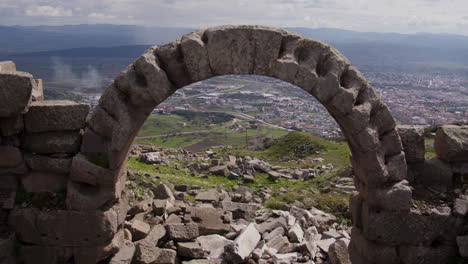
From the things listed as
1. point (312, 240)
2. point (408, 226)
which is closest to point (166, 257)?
point (312, 240)

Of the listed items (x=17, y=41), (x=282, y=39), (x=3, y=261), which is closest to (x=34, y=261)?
(x=3, y=261)

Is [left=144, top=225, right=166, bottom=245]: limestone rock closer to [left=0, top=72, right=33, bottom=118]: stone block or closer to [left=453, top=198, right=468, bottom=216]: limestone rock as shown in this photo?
[left=0, top=72, right=33, bottom=118]: stone block

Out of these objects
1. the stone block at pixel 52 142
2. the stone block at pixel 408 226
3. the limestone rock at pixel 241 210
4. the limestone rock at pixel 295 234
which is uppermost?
the stone block at pixel 52 142

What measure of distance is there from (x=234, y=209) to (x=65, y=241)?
4969mm

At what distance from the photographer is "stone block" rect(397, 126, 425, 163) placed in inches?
289

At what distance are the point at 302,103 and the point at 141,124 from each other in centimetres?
8327

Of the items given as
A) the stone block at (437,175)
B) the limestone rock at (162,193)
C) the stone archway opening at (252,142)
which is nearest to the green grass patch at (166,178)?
the stone archway opening at (252,142)

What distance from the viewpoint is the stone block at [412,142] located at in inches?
289

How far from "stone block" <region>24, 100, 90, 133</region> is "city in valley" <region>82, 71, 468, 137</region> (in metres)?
47.4

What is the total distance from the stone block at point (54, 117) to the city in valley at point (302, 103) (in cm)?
4739

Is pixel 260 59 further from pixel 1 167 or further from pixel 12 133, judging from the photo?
pixel 1 167

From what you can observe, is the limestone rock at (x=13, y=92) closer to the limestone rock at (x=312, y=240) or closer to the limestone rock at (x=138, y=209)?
the limestone rock at (x=138, y=209)

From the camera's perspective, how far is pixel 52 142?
6996mm

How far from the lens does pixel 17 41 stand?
195250mm
